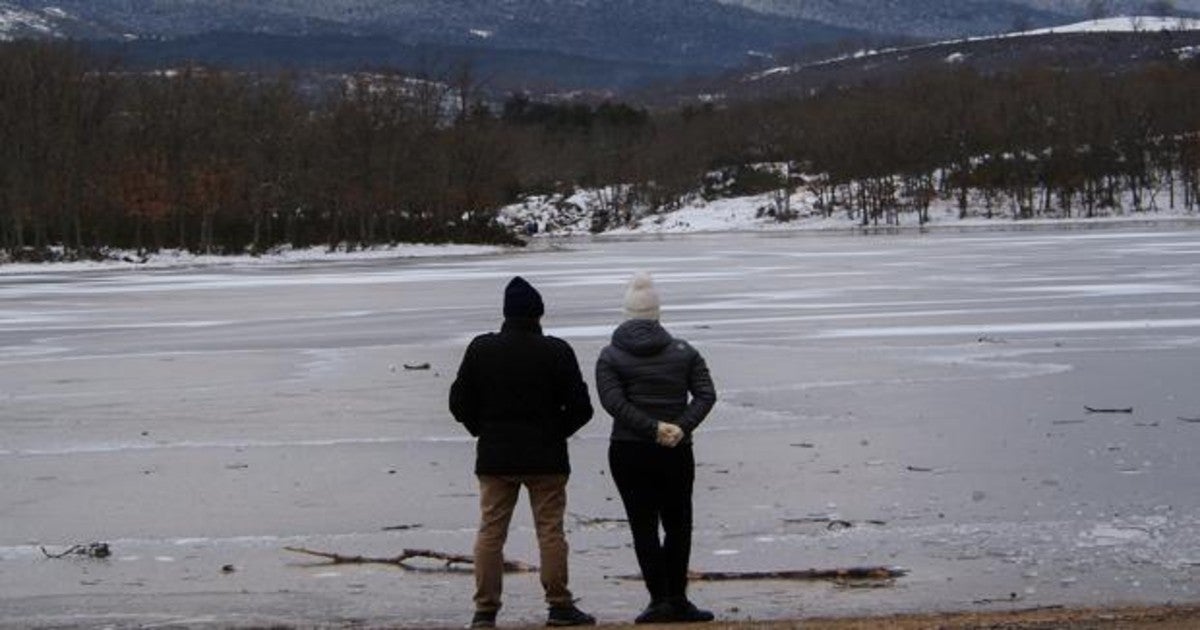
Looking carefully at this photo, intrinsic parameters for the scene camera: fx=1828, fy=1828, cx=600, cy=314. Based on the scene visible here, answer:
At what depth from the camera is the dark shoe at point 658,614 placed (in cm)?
1005

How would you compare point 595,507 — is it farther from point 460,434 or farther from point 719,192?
point 719,192

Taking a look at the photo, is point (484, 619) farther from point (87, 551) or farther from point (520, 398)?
point (87, 551)

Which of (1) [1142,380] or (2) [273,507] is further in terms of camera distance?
(1) [1142,380]

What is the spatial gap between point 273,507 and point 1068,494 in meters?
6.16

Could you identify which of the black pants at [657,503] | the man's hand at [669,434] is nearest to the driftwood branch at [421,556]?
the black pants at [657,503]

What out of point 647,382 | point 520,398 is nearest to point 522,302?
point 520,398

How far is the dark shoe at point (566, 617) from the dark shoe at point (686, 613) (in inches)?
19.5

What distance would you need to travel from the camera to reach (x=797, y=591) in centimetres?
1106

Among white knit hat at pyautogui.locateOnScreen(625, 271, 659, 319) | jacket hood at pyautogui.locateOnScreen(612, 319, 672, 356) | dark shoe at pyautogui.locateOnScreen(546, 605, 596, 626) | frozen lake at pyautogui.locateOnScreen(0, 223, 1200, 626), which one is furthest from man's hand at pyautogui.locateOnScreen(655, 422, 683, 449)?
frozen lake at pyautogui.locateOnScreen(0, 223, 1200, 626)

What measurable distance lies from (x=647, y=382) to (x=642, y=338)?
0.25 meters

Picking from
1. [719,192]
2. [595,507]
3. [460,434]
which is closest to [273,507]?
[595,507]

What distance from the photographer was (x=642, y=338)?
9984 millimetres

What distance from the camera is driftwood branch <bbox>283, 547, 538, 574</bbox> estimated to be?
12016mm

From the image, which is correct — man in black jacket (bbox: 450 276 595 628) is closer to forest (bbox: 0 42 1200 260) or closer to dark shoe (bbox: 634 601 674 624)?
dark shoe (bbox: 634 601 674 624)
